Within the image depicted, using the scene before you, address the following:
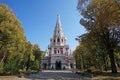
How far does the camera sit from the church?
2719 inches

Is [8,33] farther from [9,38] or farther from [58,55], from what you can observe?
[58,55]

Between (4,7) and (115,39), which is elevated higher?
(4,7)

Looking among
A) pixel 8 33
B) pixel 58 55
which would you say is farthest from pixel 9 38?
pixel 58 55

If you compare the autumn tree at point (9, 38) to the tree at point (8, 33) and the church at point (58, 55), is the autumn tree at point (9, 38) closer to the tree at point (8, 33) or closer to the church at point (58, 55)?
the tree at point (8, 33)

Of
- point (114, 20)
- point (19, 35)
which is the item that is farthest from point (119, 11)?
point (19, 35)

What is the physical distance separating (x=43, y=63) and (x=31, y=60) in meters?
34.8

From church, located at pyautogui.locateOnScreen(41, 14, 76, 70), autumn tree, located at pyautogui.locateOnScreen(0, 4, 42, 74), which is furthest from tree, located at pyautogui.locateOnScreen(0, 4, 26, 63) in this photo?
church, located at pyautogui.locateOnScreen(41, 14, 76, 70)

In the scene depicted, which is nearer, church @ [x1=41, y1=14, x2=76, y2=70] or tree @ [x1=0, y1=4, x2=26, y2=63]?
tree @ [x1=0, y1=4, x2=26, y2=63]

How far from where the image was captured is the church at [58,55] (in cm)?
Result: 6906

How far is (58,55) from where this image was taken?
231 feet

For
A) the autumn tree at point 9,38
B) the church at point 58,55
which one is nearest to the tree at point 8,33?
the autumn tree at point 9,38

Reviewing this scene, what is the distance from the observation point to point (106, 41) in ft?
83.7

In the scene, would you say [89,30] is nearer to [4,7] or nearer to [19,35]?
[19,35]

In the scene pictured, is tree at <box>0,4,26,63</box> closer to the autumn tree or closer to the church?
the autumn tree
